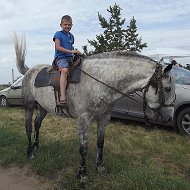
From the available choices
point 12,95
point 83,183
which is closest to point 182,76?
point 83,183

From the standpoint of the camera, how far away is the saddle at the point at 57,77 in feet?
20.9

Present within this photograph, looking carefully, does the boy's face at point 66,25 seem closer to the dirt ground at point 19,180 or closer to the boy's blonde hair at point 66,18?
the boy's blonde hair at point 66,18

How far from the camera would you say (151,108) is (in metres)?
5.85

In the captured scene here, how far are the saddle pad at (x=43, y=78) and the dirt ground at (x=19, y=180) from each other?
5.47ft

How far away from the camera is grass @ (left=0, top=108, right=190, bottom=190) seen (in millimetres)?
5668

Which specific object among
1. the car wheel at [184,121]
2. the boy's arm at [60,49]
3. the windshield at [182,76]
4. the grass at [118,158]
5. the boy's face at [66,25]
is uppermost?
the boy's face at [66,25]

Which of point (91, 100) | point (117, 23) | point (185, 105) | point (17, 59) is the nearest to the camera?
point (91, 100)

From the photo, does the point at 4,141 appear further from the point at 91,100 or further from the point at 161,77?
the point at 161,77

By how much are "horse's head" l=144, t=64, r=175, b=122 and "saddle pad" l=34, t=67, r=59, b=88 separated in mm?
2039

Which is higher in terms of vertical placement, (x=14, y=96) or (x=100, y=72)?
(x=100, y=72)

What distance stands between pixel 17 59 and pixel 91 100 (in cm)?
319

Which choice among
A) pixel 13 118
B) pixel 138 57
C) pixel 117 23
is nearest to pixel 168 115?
pixel 138 57

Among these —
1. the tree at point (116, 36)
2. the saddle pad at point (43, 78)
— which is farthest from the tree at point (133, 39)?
the saddle pad at point (43, 78)

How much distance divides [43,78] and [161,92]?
8.50ft
